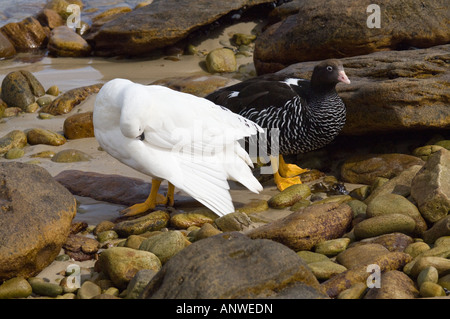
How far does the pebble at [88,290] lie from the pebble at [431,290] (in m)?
1.86

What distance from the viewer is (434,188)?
4258 millimetres

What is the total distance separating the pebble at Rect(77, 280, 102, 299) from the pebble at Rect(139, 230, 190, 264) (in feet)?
1.59

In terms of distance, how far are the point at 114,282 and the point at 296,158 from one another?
3151 mm

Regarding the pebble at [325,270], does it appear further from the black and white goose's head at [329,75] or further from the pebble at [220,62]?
the pebble at [220,62]

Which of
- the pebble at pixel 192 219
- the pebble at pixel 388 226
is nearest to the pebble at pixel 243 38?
the pebble at pixel 192 219

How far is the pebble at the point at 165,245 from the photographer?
3.94m

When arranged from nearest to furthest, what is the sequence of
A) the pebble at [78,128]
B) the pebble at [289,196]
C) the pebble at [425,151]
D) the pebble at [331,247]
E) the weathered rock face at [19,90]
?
the pebble at [331,247] → the pebble at [289,196] → the pebble at [425,151] → the pebble at [78,128] → the weathered rock face at [19,90]

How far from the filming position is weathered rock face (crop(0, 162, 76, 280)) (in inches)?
145

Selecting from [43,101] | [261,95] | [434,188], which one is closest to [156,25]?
[43,101]

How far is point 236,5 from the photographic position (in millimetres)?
10008

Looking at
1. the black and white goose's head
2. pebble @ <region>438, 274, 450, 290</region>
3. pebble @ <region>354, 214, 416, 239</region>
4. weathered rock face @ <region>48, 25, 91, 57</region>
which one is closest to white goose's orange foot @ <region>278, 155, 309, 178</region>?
the black and white goose's head
